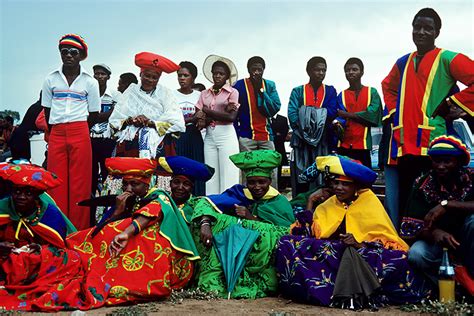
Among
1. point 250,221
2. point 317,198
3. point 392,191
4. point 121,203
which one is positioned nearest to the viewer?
point 121,203

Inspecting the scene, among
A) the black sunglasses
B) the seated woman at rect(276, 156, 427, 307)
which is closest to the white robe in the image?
the black sunglasses

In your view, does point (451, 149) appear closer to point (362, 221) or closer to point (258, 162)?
point (362, 221)

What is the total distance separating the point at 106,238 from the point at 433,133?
3.18 metres

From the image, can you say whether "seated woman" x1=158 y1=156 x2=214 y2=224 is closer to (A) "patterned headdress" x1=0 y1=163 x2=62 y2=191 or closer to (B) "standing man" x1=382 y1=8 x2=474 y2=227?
(A) "patterned headdress" x1=0 y1=163 x2=62 y2=191

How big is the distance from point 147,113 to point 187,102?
1.40m

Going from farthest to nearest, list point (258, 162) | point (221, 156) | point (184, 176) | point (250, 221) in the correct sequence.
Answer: point (221, 156)
point (184, 176)
point (258, 162)
point (250, 221)

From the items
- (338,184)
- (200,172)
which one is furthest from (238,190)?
(338,184)

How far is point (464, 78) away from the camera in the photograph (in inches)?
216

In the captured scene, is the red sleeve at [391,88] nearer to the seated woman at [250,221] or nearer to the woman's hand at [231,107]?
the seated woman at [250,221]

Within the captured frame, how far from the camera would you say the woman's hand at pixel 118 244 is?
15.4 feet

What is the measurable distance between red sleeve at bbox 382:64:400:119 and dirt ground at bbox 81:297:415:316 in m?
2.31

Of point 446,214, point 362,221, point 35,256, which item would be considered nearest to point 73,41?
point 35,256

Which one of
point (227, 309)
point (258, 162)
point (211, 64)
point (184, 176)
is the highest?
point (211, 64)

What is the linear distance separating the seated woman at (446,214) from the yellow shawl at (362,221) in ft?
0.68
